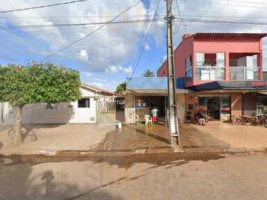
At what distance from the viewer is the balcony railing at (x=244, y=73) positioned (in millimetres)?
18422

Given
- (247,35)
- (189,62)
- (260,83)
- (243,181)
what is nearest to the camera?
(243,181)

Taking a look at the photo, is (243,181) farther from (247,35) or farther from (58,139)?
(247,35)

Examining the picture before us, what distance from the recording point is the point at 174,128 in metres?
10.9

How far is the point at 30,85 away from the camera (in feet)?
37.0

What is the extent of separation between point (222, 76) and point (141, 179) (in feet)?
46.1

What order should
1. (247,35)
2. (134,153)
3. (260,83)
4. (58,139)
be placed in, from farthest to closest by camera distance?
(247,35), (260,83), (58,139), (134,153)

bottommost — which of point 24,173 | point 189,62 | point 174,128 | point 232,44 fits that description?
point 24,173

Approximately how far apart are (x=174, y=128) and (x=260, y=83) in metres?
→ 9.01

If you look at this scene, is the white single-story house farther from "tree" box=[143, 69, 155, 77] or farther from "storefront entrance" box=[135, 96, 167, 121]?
"tree" box=[143, 69, 155, 77]

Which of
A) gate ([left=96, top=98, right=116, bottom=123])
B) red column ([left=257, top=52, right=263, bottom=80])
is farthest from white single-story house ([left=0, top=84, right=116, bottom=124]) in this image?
red column ([left=257, top=52, right=263, bottom=80])

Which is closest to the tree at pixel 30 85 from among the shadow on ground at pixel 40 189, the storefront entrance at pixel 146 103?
the shadow on ground at pixel 40 189

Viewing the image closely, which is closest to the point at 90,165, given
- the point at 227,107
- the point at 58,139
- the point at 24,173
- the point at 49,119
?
the point at 24,173

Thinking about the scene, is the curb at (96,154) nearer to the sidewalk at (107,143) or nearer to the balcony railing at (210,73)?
the sidewalk at (107,143)

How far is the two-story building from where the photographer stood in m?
17.9
